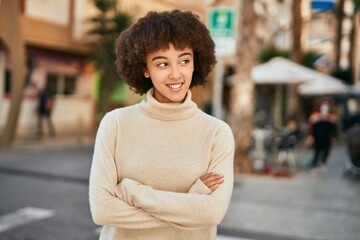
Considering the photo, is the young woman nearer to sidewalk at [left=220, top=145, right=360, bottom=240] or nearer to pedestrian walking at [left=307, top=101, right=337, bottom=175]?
sidewalk at [left=220, top=145, right=360, bottom=240]

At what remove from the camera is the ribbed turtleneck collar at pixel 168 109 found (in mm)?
2041

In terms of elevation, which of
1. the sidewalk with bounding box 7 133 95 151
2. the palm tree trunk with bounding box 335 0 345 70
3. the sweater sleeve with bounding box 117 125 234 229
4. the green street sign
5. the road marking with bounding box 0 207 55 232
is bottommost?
the sidewalk with bounding box 7 133 95 151

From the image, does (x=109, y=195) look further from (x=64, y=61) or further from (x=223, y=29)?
(x=64, y=61)

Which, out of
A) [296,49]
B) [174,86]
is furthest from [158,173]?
[296,49]

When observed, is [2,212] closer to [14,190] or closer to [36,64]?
[14,190]

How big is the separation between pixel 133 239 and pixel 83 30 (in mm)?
19961

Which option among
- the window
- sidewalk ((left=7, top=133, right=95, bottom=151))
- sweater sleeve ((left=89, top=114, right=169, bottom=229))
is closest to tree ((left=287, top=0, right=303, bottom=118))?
sidewalk ((left=7, top=133, right=95, bottom=151))

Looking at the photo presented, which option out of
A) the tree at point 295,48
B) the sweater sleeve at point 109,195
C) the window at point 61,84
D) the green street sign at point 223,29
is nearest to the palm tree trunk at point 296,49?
the tree at point 295,48

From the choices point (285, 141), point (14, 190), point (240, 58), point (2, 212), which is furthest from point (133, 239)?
point (285, 141)

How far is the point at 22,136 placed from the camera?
59.1ft

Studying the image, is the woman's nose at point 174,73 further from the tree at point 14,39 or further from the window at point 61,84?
the window at point 61,84

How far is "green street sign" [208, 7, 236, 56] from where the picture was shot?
912 cm

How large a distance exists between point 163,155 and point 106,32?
18.7 m

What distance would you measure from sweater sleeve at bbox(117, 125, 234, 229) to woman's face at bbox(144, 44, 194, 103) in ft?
0.89
